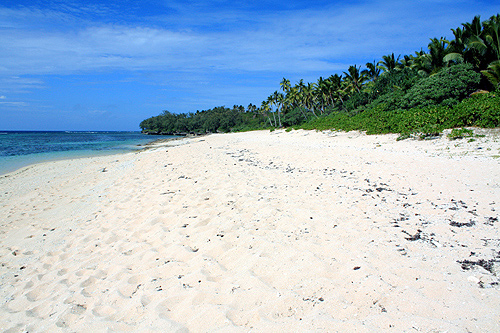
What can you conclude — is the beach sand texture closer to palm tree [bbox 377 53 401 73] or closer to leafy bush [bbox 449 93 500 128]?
leafy bush [bbox 449 93 500 128]

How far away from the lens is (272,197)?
5.44 metres

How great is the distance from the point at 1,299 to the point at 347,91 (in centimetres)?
4247

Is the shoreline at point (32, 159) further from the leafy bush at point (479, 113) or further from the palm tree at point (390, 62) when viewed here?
the palm tree at point (390, 62)

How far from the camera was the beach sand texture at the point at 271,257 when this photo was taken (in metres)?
2.27

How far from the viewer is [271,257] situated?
10.4ft

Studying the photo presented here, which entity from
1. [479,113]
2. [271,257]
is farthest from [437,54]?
[271,257]

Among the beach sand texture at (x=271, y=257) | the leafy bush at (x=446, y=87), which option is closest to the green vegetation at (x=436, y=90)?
the leafy bush at (x=446, y=87)

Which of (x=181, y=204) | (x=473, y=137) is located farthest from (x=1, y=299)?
(x=473, y=137)

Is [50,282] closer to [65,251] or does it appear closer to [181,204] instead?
[65,251]

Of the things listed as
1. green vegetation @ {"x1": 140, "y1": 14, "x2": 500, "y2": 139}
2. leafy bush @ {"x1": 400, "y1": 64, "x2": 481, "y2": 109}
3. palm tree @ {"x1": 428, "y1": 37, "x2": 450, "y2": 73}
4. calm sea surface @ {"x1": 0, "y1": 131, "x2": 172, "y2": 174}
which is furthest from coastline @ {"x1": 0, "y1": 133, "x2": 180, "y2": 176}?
palm tree @ {"x1": 428, "y1": 37, "x2": 450, "y2": 73}

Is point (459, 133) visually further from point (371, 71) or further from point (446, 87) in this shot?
point (371, 71)

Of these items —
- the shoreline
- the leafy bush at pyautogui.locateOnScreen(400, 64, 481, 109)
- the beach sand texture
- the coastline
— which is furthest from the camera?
the coastline

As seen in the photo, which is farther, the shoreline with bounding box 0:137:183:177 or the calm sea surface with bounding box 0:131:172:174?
the calm sea surface with bounding box 0:131:172:174

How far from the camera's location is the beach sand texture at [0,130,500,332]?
227 cm
